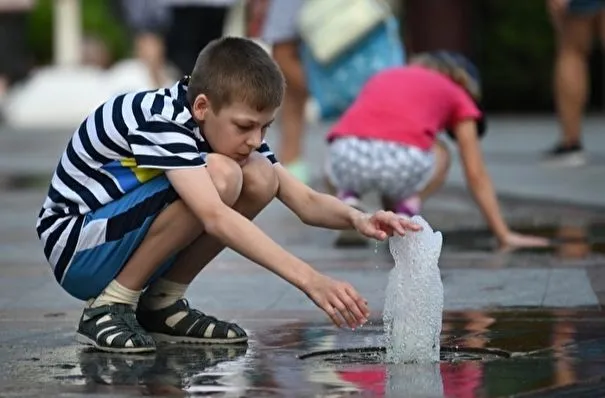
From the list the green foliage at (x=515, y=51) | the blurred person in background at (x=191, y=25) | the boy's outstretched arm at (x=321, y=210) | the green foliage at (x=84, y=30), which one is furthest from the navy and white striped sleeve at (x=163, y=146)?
the green foliage at (x=84, y=30)

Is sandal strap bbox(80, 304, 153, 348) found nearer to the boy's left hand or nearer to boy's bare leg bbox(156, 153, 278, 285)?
boy's bare leg bbox(156, 153, 278, 285)

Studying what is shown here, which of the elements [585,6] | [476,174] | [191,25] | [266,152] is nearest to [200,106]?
[266,152]

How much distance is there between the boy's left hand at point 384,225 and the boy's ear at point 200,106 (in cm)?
57

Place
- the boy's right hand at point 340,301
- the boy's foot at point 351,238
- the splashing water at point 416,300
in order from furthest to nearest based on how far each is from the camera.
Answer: the boy's foot at point 351,238
the splashing water at point 416,300
the boy's right hand at point 340,301

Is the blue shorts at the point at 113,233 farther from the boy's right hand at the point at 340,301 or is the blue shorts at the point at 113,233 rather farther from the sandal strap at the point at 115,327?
Answer: the boy's right hand at the point at 340,301

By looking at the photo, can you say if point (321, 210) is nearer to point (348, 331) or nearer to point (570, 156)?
point (348, 331)

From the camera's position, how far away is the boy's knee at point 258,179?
5212 mm

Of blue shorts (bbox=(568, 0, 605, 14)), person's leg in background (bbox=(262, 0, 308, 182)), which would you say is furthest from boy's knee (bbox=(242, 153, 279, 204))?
blue shorts (bbox=(568, 0, 605, 14))

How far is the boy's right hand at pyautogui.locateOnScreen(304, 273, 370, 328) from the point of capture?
456cm

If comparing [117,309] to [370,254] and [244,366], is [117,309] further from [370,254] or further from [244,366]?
[370,254]

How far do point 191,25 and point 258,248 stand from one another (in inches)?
278

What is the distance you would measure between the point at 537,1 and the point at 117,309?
610 inches

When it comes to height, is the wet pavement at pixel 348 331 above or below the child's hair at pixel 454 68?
below

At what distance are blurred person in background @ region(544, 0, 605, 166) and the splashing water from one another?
656 cm
